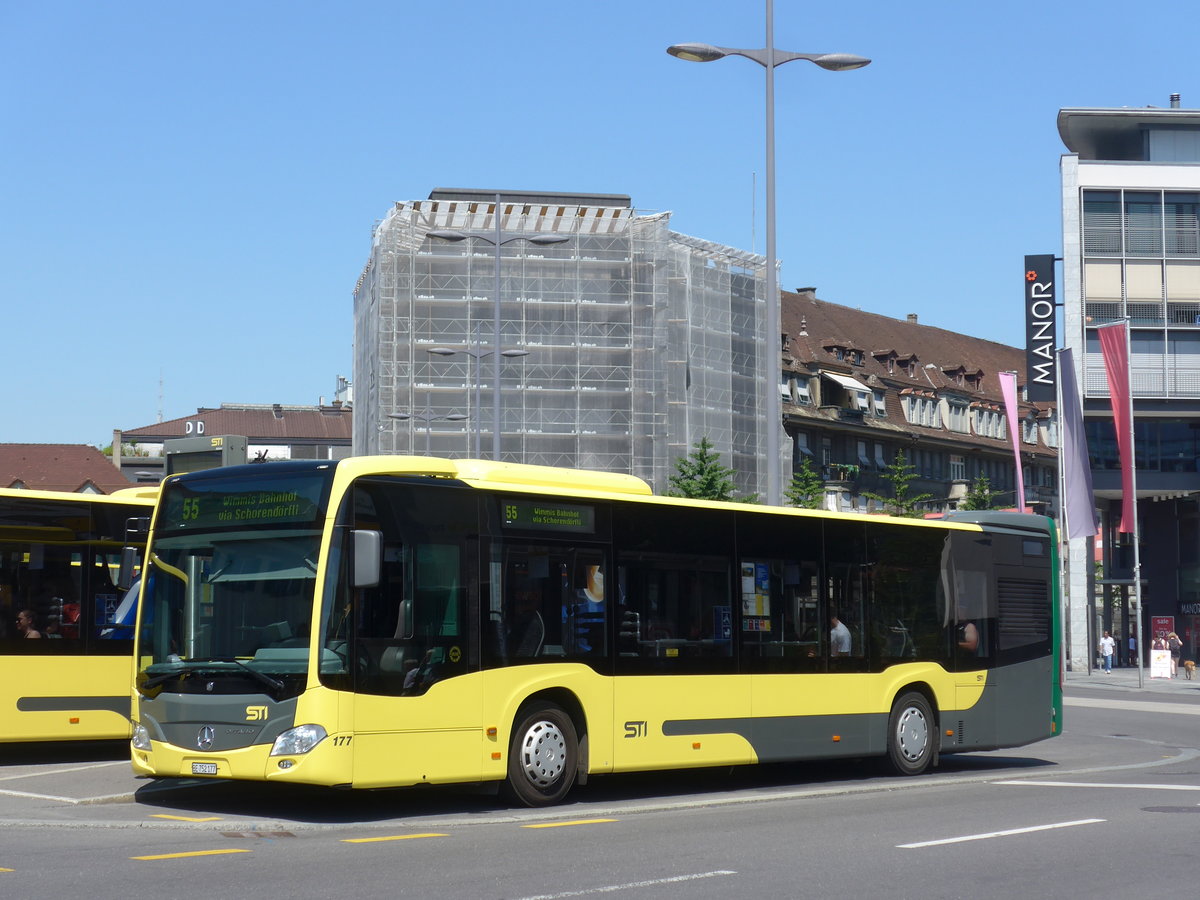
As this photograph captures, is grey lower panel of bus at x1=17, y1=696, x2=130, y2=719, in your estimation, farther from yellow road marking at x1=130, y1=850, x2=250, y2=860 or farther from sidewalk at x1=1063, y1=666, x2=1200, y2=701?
sidewalk at x1=1063, y1=666, x2=1200, y2=701

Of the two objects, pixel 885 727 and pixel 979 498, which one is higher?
pixel 979 498

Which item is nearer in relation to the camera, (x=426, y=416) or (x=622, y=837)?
(x=622, y=837)

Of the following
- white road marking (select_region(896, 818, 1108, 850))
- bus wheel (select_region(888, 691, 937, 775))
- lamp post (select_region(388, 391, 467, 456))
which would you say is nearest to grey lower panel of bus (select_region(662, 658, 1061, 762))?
bus wheel (select_region(888, 691, 937, 775))

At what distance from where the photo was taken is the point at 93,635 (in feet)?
58.2

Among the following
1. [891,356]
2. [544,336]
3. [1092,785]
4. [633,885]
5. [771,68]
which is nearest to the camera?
[633,885]

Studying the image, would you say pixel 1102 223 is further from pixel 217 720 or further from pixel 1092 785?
pixel 217 720

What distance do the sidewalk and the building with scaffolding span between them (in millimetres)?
17385

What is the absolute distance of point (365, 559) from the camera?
12398 mm

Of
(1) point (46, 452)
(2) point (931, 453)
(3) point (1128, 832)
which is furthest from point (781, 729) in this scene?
(1) point (46, 452)

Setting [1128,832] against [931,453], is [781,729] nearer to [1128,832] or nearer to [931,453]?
[1128,832]

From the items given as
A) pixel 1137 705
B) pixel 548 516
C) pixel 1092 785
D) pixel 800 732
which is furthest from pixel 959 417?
pixel 548 516

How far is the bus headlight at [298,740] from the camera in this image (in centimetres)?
1234

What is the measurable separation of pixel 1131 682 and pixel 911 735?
39022 millimetres

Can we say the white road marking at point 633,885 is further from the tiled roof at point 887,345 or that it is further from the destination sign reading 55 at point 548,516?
the tiled roof at point 887,345
